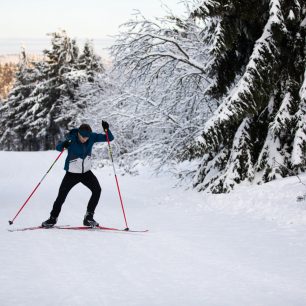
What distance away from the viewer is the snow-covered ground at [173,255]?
4656 millimetres

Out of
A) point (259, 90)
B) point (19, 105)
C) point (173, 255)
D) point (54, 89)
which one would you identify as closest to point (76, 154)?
point (173, 255)

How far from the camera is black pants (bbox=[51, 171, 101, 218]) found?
8.70 metres

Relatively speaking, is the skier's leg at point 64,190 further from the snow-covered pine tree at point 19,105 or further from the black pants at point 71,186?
the snow-covered pine tree at point 19,105

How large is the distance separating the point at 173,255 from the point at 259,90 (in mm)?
5182

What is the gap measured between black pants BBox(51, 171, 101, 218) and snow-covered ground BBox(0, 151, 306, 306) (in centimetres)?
58

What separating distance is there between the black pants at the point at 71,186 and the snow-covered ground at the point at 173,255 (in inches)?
22.9

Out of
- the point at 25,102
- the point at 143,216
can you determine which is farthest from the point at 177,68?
the point at 25,102

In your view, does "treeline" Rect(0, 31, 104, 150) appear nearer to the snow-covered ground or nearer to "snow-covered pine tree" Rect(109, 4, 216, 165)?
"snow-covered pine tree" Rect(109, 4, 216, 165)

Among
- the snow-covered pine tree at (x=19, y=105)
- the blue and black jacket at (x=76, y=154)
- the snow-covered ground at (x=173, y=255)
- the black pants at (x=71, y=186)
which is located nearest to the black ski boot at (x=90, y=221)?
the black pants at (x=71, y=186)

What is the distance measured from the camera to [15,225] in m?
9.12

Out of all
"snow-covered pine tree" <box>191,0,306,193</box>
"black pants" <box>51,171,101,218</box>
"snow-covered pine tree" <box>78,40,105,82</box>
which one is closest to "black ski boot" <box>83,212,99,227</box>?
"black pants" <box>51,171,101,218</box>

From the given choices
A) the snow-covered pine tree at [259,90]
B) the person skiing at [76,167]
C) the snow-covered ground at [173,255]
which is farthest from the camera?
the snow-covered pine tree at [259,90]

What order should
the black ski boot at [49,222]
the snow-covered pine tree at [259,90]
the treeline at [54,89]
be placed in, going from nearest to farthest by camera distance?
the black ski boot at [49,222] < the snow-covered pine tree at [259,90] < the treeline at [54,89]

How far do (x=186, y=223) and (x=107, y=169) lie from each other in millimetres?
17662
